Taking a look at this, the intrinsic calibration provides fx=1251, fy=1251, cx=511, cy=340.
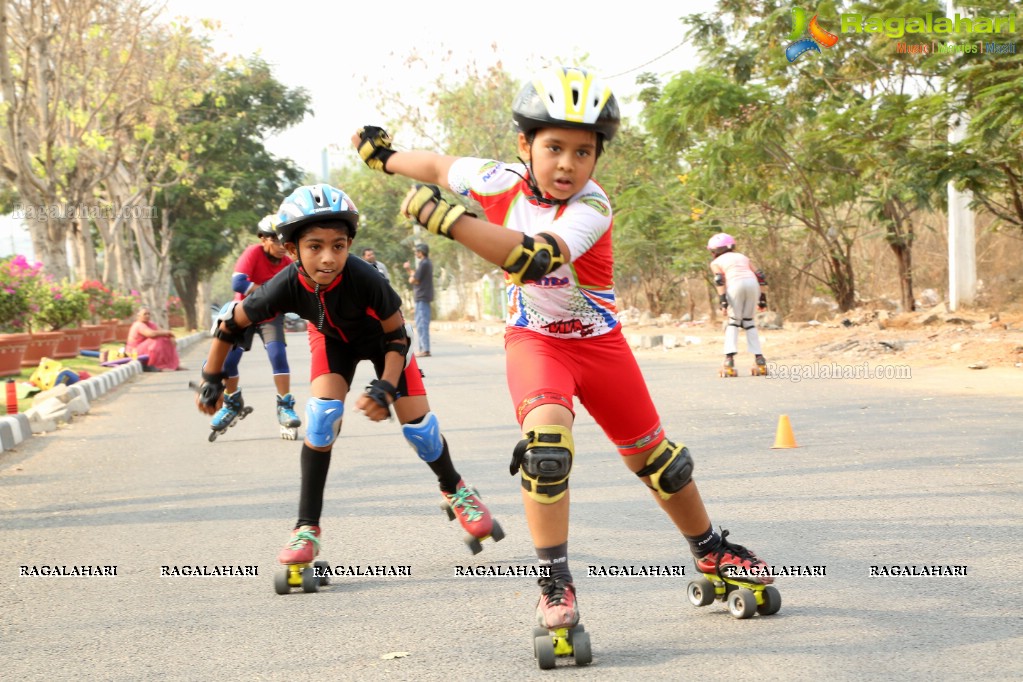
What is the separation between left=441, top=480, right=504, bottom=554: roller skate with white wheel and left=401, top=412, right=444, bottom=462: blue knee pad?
20 centimetres

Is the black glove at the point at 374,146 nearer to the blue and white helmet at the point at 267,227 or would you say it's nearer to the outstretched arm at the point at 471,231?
the outstretched arm at the point at 471,231

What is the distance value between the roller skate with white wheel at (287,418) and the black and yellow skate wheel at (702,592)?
245 inches

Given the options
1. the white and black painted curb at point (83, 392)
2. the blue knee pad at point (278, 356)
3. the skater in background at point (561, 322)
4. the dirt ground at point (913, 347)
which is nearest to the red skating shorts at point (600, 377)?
the skater in background at point (561, 322)

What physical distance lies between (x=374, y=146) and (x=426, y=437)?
1.73 metres

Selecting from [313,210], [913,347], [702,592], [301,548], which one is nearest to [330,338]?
[313,210]

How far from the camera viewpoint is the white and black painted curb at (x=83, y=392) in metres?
10.7

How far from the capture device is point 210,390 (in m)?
5.08

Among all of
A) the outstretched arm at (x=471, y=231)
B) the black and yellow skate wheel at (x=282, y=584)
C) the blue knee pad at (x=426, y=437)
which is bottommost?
the black and yellow skate wheel at (x=282, y=584)

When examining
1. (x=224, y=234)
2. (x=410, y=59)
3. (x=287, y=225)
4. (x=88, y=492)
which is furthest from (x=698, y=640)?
(x=224, y=234)

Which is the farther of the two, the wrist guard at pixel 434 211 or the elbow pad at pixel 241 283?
the elbow pad at pixel 241 283

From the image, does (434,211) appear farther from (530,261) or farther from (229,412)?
(229,412)

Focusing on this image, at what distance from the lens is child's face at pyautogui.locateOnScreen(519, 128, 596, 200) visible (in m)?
3.88

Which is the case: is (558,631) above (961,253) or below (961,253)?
below

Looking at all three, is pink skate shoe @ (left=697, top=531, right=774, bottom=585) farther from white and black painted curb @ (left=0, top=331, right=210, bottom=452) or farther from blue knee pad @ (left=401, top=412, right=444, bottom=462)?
white and black painted curb @ (left=0, top=331, right=210, bottom=452)
